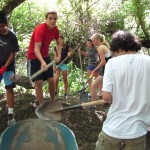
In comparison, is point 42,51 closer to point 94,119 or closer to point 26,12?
point 94,119

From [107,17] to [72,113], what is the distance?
647 centimetres

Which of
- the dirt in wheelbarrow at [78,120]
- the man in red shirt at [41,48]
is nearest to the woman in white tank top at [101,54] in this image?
the dirt in wheelbarrow at [78,120]

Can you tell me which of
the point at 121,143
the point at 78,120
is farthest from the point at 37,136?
the point at 78,120

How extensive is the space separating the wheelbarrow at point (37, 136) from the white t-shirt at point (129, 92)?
1.02 meters

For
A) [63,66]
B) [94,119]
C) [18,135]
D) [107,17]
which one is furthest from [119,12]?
[18,135]

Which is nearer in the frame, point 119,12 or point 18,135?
point 18,135

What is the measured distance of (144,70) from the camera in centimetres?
249

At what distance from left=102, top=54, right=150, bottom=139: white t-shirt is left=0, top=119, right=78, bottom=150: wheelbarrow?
1023 mm

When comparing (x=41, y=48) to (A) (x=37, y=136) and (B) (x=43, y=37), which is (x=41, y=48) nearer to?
(B) (x=43, y=37)

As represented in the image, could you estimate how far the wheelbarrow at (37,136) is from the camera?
350cm

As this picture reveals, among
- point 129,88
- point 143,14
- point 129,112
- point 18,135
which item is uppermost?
point 143,14

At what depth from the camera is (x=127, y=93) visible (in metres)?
2.52

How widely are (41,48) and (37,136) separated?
1.99 m

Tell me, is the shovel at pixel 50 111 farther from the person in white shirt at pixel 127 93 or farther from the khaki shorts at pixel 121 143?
the person in white shirt at pixel 127 93
